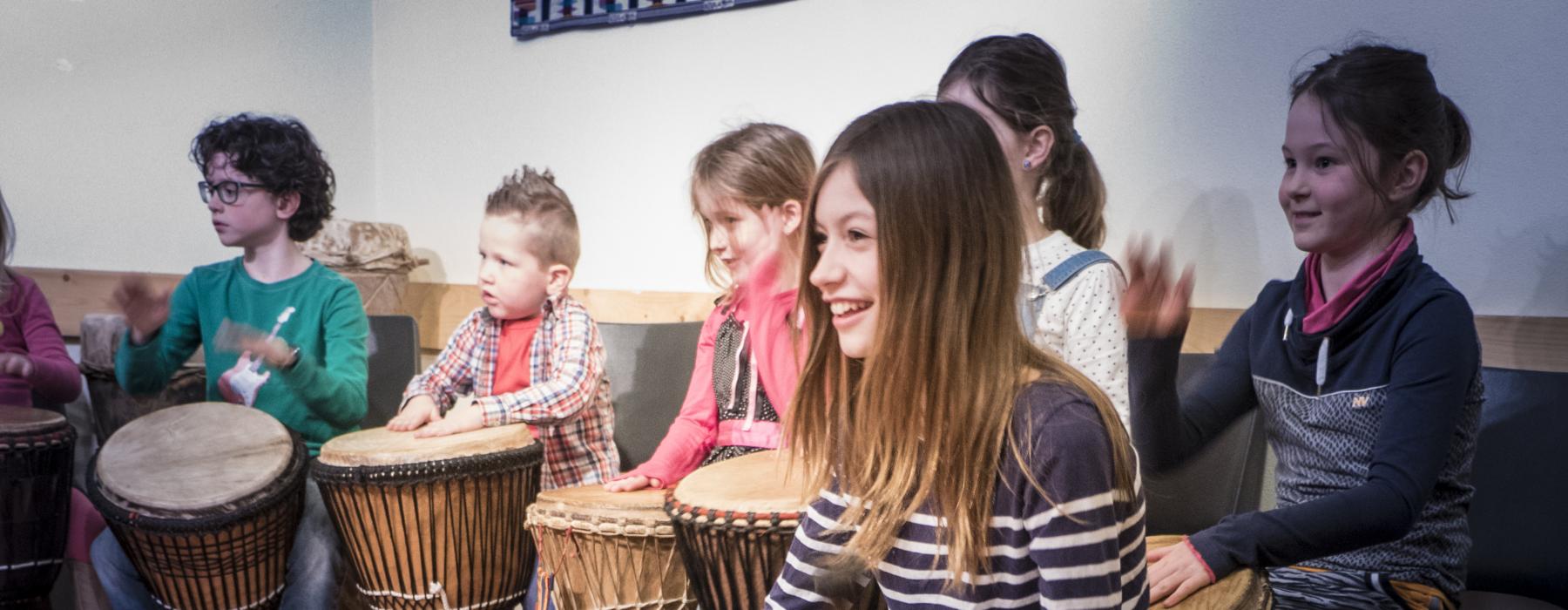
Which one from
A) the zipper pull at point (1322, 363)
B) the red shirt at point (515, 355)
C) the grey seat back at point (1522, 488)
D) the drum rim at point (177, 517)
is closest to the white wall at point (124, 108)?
the drum rim at point (177, 517)

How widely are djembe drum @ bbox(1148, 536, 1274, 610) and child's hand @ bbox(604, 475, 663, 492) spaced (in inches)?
42.1

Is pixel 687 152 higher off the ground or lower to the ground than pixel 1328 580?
higher

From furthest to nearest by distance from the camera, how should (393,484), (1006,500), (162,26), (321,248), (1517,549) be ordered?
(321,248) < (162,26) < (393,484) < (1517,549) < (1006,500)

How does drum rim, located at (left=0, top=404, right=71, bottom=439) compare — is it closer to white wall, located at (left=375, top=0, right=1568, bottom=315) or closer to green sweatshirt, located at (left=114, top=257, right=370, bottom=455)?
green sweatshirt, located at (left=114, top=257, right=370, bottom=455)

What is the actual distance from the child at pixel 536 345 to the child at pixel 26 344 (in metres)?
0.69

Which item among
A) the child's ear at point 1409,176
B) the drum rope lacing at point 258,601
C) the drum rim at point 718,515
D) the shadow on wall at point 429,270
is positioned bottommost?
the drum rope lacing at point 258,601

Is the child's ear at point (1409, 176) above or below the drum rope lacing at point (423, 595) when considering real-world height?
above

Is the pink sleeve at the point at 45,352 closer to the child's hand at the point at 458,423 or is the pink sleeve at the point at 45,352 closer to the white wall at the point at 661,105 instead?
the white wall at the point at 661,105

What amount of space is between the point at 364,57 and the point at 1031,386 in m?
2.73

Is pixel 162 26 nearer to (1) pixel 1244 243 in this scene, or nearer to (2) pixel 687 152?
(2) pixel 687 152

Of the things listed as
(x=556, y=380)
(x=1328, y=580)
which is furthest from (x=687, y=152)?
(x=1328, y=580)

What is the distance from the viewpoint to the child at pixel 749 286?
7.10 feet

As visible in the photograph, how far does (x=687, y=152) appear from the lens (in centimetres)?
312

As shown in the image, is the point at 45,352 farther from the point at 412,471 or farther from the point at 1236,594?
the point at 1236,594
